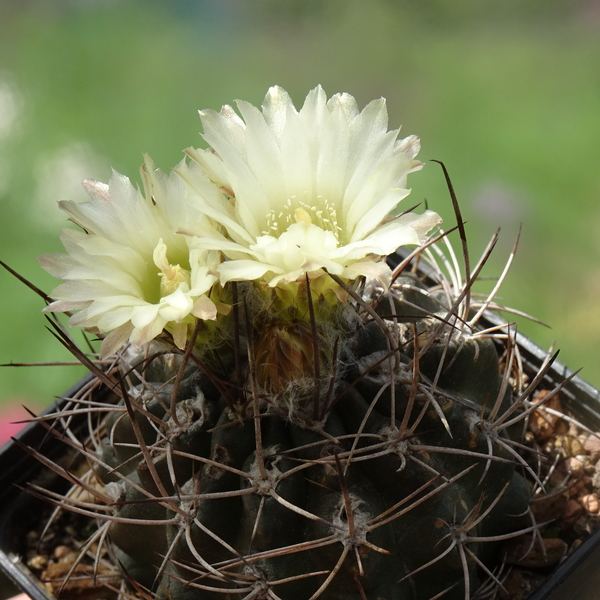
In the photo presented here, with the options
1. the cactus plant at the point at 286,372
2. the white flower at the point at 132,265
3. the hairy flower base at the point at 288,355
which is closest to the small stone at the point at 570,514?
the cactus plant at the point at 286,372

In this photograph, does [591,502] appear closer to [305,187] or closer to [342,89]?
[305,187]

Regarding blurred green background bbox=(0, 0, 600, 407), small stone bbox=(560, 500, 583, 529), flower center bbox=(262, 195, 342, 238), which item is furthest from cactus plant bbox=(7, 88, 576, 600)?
blurred green background bbox=(0, 0, 600, 407)

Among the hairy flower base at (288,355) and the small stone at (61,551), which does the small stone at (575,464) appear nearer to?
the hairy flower base at (288,355)

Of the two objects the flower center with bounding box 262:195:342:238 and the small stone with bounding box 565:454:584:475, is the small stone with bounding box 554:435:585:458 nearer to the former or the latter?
the small stone with bounding box 565:454:584:475

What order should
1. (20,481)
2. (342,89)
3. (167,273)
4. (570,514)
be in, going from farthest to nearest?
(342,89) < (20,481) < (570,514) < (167,273)

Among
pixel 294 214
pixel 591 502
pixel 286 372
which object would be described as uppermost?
pixel 294 214

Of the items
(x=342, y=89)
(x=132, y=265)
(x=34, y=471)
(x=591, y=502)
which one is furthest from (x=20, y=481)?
(x=342, y=89)

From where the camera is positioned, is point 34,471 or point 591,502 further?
point 34,471

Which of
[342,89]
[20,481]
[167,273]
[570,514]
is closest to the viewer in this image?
[167,273]
